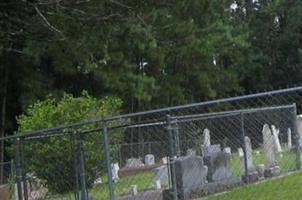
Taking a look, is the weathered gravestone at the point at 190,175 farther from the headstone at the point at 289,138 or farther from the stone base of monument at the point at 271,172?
the headstone at the point at 289,138

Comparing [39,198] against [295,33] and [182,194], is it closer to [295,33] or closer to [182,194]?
[182,194]

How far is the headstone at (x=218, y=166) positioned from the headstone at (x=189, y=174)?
0.95ft

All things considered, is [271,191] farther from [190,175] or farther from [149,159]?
[149,159]

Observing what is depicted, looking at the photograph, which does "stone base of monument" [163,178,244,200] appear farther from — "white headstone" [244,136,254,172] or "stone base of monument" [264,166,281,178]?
"stone base of monument" [264,166,281,178]

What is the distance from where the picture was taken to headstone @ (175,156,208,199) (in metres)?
12.5

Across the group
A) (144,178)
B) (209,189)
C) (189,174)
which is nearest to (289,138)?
(144,178)

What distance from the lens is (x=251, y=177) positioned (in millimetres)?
16453

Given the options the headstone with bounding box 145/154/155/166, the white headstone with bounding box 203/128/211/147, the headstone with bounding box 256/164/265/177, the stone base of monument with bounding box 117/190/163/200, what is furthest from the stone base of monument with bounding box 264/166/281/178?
the stone base of monument with bounding box 117/190/163/200

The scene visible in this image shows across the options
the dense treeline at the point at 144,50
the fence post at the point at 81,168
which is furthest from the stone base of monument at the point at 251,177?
the fence post at the point at 81,168

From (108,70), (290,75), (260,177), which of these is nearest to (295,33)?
(290,75)

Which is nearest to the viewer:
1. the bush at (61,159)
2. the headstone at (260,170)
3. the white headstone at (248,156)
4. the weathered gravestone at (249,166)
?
the bush at (61,159)

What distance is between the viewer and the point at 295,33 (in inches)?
2131

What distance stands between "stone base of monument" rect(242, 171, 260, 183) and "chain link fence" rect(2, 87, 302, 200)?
33mm

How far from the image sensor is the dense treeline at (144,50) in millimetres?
11344
